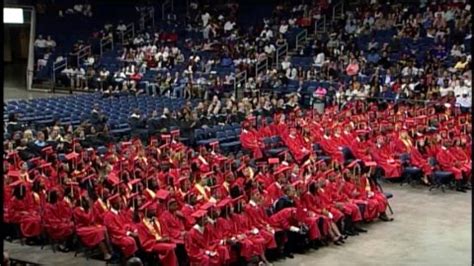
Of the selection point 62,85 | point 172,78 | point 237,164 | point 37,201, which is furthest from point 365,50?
point 37,201

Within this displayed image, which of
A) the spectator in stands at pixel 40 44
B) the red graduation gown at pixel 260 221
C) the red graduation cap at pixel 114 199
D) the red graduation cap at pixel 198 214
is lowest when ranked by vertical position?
the red graduation gown at pixel 260 221

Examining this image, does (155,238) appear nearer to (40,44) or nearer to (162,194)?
(162,194)

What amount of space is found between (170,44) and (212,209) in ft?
70.1

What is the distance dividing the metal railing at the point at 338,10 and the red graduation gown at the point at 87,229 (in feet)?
68.8

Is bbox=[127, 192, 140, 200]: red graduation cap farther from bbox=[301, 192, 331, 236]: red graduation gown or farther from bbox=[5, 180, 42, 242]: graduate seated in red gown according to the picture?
bbox=[301, 192, 331, 236]: red graduation gown

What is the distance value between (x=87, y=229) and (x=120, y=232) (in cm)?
58

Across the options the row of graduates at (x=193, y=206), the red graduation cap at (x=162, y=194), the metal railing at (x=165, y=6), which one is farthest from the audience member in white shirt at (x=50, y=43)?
the red graduation cap at (x=162, y=194)

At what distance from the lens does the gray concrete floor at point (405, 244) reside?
11078 millimetres

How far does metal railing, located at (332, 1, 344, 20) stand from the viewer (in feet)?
100

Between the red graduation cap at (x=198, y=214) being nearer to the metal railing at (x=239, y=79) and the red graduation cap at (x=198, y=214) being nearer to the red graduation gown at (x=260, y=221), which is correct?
the red graduation gown at (x=260, y=221)

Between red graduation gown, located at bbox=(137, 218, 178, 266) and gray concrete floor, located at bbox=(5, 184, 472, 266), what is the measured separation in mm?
1004

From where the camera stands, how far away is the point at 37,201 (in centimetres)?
1171

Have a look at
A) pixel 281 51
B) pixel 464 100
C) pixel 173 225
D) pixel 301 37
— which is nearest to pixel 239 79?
pixel 281 51

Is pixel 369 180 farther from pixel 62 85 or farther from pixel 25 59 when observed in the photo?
pixel 25 59
